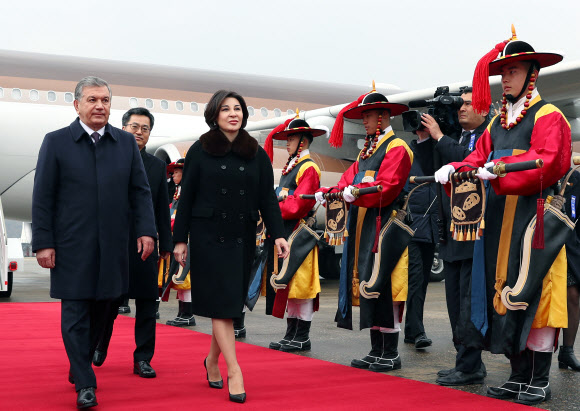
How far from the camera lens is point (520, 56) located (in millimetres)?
3359

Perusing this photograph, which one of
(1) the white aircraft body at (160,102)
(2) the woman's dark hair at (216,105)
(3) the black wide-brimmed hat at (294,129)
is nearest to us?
(2) the woman's dark hair at (216,105)

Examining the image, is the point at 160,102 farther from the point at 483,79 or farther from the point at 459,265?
the point at 483,79

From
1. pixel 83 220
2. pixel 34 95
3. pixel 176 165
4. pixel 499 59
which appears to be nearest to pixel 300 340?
pixel 83 220

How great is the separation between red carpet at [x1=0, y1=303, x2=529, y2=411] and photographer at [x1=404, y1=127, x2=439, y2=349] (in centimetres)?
110

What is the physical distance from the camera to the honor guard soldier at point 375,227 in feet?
13.5

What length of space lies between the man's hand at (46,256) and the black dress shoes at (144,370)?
969 millimetres

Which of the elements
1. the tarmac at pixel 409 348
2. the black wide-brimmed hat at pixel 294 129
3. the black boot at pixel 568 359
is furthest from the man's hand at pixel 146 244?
the black boot at pixel 568 359

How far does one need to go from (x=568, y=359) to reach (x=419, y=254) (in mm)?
1584

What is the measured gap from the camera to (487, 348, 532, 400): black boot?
11.0 feet

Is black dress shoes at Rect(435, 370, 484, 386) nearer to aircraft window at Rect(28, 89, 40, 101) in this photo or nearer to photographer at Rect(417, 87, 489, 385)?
photographer at Rect(417, 87, 489, 385)

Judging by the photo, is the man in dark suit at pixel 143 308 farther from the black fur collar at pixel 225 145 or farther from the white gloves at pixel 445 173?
the white gloves at pixel 445 173

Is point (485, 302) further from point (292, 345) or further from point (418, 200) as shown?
point (418, 200)

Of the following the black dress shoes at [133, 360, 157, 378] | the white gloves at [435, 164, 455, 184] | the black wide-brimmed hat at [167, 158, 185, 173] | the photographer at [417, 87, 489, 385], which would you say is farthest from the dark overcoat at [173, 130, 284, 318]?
the black wide-brimmed hat at [167, 158, 185, 173]

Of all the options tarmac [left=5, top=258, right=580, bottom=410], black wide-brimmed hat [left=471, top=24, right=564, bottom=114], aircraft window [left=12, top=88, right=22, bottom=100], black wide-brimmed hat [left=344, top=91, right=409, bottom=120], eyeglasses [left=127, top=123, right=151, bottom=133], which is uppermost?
aircraft window [left=12, top=88, right=22, bottom=100]
